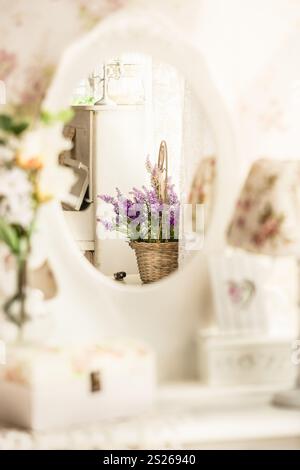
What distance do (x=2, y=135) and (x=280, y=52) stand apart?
0.77 metres

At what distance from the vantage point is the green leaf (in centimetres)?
168

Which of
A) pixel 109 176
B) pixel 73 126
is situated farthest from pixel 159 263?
pixel 73 126

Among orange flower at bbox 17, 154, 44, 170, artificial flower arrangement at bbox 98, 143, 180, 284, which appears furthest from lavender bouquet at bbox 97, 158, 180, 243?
orange flower at bbox 17, 154, 44, 170

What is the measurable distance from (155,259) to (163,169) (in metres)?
0.23

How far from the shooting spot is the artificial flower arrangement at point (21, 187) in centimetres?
167

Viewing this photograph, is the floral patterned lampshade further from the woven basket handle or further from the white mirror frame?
the woven basket handle

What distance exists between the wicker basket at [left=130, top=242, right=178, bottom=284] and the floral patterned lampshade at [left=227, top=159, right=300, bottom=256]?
0.63ft

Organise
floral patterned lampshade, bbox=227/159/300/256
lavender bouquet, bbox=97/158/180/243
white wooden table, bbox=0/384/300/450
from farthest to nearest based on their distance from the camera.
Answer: lavender bouquet, bbox=97/158/180/243 < floral patterned lampshade, bbox=227/159/300/256 < white wooden table, bbox=0/384/300/450

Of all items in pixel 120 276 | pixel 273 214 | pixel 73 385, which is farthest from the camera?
pixel 120 276

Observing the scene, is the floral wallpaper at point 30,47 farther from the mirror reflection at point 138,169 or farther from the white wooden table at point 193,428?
the white wooden table at point 193,428

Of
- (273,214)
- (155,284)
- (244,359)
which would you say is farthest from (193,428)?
(273,214)

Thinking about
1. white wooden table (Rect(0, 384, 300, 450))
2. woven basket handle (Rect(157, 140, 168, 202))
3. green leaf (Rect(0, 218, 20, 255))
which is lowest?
white wooden table (Rect(0, 384, 300, 450))

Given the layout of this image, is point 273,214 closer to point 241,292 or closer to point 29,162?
point 241,292

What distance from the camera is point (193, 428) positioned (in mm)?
1678
